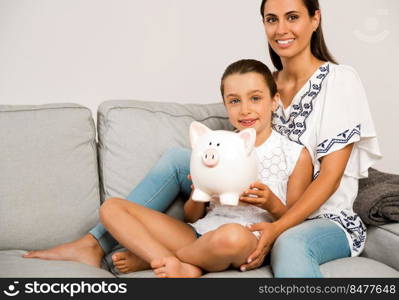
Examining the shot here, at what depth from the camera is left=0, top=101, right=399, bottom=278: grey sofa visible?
1.90m

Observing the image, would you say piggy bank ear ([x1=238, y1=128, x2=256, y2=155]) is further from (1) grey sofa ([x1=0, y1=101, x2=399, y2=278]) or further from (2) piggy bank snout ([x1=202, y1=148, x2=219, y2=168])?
(1) grey sofa ([x1=0, y1=101, x2=399, y2=278])

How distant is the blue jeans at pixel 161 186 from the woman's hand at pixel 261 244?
0.37 metres

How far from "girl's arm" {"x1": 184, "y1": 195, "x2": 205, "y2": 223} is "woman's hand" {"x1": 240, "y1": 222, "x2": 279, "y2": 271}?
260mm

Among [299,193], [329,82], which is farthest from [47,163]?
[329,82]

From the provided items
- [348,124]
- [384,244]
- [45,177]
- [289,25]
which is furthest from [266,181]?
[45,177]

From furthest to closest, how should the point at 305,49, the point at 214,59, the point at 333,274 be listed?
the point at 214,59 → the point at 305,49 → the point at 333,274

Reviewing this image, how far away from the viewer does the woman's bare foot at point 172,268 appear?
61.6 inches

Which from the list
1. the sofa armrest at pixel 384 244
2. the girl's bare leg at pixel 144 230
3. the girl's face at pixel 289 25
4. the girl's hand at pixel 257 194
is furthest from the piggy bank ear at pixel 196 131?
the sofa armrest at pixel 384 244

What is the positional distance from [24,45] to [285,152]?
4.34ft

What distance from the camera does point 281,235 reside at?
1670mm

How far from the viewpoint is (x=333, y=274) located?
1619 millimetres

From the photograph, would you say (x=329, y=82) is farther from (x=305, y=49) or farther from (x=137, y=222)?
(x=137, y=222)

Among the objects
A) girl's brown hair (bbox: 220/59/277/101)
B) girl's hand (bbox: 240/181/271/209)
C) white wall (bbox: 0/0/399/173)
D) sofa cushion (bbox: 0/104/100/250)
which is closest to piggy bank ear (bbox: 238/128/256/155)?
girl's hand (bbox: 240/181/271/209)

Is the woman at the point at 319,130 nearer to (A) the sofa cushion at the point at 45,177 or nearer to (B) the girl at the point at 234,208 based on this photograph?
(B) the girl at the point at 234,208
